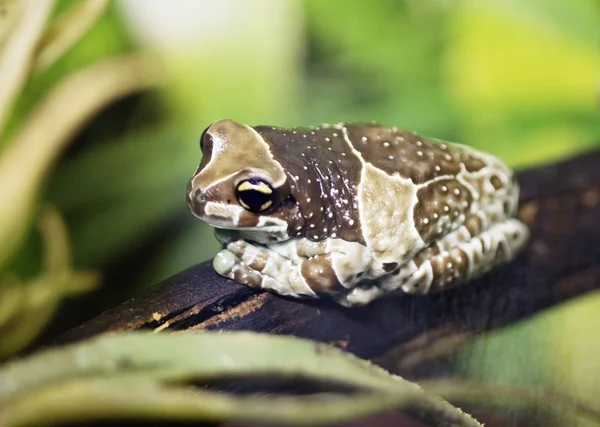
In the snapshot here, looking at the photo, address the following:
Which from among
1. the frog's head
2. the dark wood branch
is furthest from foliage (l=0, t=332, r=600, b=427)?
the frog's head

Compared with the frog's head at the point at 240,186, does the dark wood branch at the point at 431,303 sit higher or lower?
lower

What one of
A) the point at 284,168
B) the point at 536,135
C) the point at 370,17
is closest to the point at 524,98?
the point at 536,135

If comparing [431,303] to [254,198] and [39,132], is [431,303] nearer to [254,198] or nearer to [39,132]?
[254,198]

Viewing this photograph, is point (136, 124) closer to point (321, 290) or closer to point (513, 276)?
point (321, 290)

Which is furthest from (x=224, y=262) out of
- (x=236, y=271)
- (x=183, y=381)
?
(x=183, y=381)

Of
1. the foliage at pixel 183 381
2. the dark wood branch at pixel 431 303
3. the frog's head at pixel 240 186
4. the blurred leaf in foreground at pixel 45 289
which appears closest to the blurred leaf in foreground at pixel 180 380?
the foliage at pixel 183 381

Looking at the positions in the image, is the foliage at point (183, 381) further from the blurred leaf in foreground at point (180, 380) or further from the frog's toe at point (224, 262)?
the frog's toe at point (224, 262)
